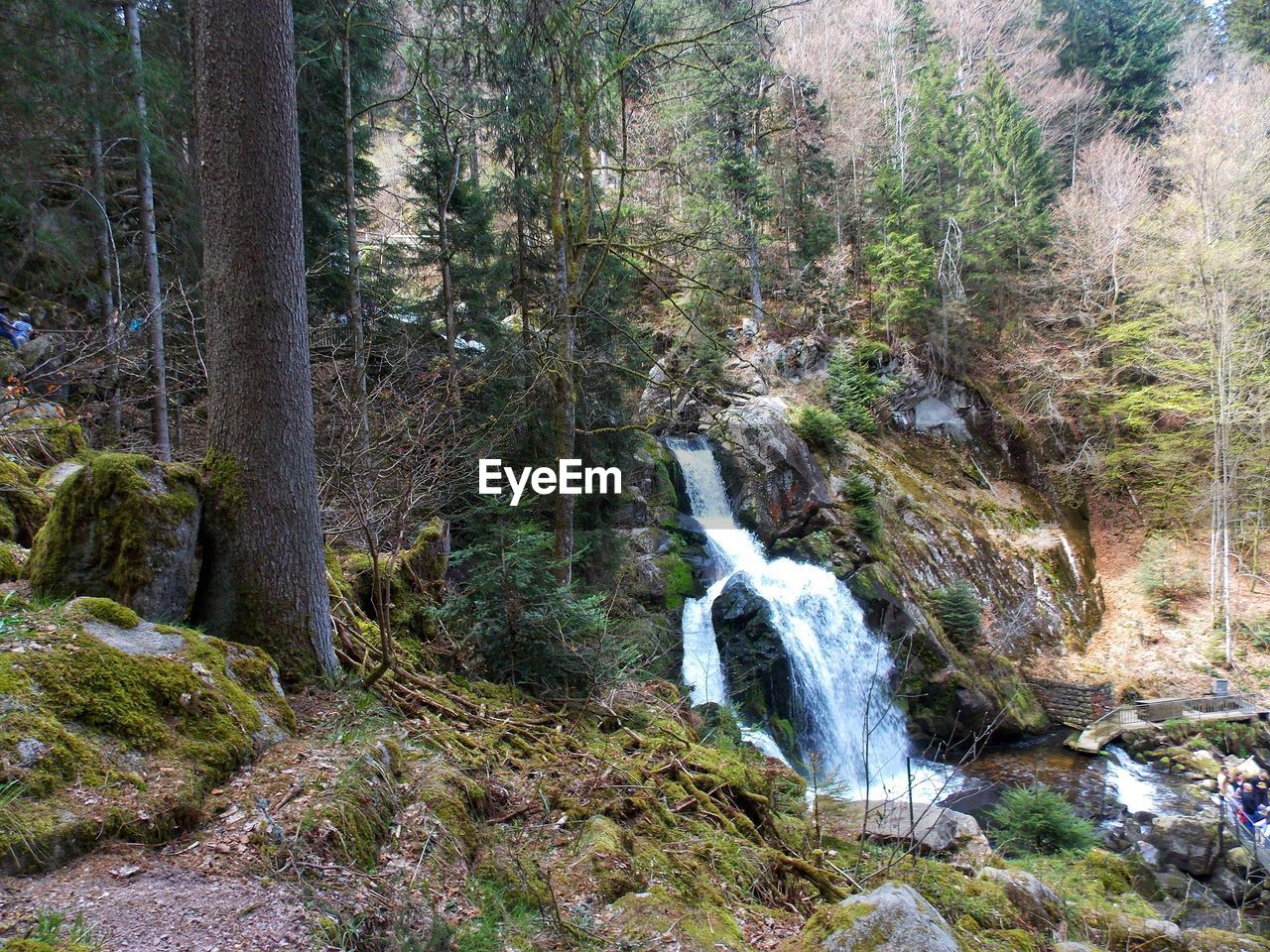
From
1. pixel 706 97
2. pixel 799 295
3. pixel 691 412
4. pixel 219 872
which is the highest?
pixel 706 97

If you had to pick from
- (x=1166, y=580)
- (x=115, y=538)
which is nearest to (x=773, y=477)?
(x=1166, y=580)

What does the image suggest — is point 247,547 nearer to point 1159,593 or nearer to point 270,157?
point 270,157

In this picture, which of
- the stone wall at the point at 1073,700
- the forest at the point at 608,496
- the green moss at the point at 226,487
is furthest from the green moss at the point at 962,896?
the stone wall at the point at 1073,700

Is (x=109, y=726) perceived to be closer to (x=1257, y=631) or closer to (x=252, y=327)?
(x=252, y=327)

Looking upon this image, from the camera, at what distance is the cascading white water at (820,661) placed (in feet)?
37.2

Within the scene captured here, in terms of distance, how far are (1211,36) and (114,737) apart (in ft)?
143

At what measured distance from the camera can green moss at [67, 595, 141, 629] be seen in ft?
9.09

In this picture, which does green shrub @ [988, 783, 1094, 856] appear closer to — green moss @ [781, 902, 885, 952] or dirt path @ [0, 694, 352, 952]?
green moss @ [781, 902, 885, 952]

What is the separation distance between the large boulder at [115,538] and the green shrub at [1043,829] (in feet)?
29.7

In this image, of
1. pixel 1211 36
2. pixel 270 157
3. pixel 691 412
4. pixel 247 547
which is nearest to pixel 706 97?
pixel 691 412

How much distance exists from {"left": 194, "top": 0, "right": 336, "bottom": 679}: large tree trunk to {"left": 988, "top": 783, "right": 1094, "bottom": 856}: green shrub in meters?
8.60

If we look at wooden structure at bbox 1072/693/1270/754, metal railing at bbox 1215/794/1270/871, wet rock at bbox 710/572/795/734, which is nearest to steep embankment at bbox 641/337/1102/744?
wooden structure at bbox 1072/693/1270/754

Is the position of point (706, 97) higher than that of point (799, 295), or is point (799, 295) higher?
point (706, 97)

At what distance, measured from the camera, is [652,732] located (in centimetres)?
538
